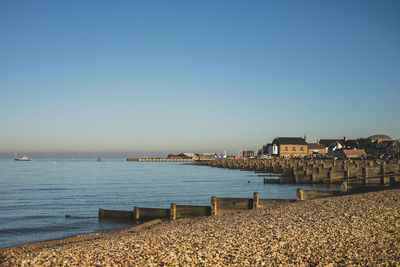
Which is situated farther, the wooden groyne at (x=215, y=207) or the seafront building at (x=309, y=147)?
the seafront building at (x=309, y=147)

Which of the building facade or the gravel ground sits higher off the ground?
the building facade

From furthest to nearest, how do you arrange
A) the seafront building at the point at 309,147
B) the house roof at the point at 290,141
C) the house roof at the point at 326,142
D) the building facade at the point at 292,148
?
the house roof at the point at 326,142 < the house roof at the point at 290,141 < the building facade at the point at 292,148 < the seafront building at the point at 309,147

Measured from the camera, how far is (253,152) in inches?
7318

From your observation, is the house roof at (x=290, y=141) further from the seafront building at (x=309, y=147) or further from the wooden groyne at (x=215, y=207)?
the wooden groyne at (x=215, y=207)

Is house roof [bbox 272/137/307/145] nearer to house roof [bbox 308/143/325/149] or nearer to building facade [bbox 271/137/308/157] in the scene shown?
building facade [bbox 271/137/308/157]

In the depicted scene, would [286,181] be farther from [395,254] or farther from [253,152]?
[253,152]

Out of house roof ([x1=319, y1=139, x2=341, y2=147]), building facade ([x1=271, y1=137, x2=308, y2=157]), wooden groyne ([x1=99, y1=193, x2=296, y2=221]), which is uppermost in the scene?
house roof ([x1=319, y1=139, x2=341, y2=147])

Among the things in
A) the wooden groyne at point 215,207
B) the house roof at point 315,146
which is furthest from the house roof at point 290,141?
the wooden groyne at point 215,207

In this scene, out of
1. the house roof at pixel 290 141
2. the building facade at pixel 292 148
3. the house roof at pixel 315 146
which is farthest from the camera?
the house roof at pixel 315 146

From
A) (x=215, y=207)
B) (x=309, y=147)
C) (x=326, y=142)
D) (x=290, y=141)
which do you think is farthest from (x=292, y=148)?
(x=215, y=207)

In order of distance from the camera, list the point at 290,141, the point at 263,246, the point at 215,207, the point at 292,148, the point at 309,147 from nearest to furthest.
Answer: the point at 263,246 → the point at 215,207 → the point at 292,148 → the point at 290,141 → the point at 309,147

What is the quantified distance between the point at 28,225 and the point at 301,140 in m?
124

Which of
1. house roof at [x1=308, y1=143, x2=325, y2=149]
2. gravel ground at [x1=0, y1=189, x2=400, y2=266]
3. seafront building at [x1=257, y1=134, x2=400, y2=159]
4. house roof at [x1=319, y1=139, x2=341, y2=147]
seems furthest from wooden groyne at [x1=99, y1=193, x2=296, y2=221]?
house roof at [x1=319, y1=139, x2=341, y2=147]

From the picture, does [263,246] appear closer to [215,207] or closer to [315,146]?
[215,207]
